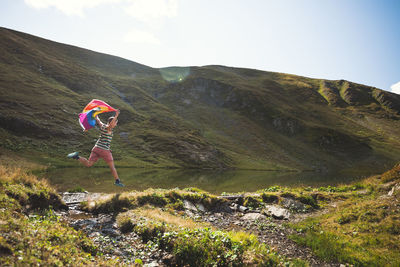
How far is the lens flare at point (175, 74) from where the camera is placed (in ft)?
560

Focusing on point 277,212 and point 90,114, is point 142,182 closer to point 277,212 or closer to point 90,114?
point 90,114

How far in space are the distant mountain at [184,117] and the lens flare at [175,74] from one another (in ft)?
2.62

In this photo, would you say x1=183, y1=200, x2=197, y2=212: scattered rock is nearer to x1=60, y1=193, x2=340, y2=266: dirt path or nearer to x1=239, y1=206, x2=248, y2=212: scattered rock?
x1=60, y1=193, x2=340, y2=266: dirt path

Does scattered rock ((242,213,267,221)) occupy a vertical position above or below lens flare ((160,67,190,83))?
below

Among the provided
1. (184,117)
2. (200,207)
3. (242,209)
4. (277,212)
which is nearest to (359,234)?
(277,212)

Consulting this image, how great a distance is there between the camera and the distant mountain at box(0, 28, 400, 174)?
65.6 metres

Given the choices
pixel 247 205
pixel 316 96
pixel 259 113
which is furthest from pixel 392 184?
pixel 316 96

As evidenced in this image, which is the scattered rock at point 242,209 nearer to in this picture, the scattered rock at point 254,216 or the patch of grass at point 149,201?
the scattered rock at point 254,216

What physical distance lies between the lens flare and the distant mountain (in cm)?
80

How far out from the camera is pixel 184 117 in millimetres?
123188

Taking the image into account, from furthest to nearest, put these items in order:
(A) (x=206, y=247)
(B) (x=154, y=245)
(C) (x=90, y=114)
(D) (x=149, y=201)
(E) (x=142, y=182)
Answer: (E) (x=142, y=182) < (D) (x=149, y=201) < (C) (x=90, y=114) < (B) (x=154, y=245) < (A) (x=206, y=247)

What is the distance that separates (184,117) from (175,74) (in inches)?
2975

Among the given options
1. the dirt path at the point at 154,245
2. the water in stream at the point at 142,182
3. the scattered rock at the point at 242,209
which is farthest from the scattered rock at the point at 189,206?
the water in stream at the point at 142,182

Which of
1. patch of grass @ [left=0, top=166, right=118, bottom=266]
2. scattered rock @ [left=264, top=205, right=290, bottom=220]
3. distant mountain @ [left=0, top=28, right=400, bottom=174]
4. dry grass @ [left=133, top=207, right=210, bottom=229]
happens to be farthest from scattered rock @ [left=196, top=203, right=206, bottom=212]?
distant mountain @ [left=0, top=28, right=400, bottom=174]
